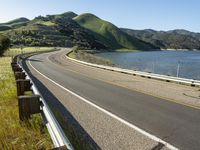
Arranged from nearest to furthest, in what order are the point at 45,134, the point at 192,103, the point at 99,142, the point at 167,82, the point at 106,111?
the point at 45,134 < the point at 99,142 < the point at 106,111 < the point at 192,103 < the point at 167,82

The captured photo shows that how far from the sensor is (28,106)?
7.05 m

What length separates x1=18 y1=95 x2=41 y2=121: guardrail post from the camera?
6.95 m

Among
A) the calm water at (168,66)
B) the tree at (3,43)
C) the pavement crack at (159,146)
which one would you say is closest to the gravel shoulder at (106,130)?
the pavement crack at (159,146)

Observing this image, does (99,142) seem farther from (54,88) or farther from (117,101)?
(54,88)

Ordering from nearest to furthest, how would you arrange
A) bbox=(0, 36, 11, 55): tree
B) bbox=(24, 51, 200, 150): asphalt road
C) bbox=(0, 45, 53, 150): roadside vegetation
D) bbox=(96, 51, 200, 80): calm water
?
bbox=(0, 45, 53, 150): roadside vegetation < bbox=(24, 51, 200, 150): asphalt road < bbox=(96, 51, 200, 80): calm water < bbox=(0, 36, 11, 55): tree

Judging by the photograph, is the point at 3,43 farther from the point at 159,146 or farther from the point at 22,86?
the point at 159,146

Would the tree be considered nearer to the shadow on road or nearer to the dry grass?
the shadow on road

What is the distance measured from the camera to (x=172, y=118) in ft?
31.6

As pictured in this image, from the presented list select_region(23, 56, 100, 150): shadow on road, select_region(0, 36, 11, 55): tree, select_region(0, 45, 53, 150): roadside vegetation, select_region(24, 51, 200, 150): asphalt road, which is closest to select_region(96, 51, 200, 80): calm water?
select_region(24, 51, 200, 150): asphalt road

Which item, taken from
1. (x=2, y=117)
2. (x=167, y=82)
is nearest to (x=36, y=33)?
(x=167, y=82)

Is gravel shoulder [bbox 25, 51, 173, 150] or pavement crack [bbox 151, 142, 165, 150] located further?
gravel shoulder [bbox 25, 51, 173, 150]

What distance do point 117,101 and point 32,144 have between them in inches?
281

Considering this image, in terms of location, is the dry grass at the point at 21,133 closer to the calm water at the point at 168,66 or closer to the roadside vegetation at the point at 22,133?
the roadside vegetation at the point at 22,133

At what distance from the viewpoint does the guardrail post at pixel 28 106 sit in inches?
273
